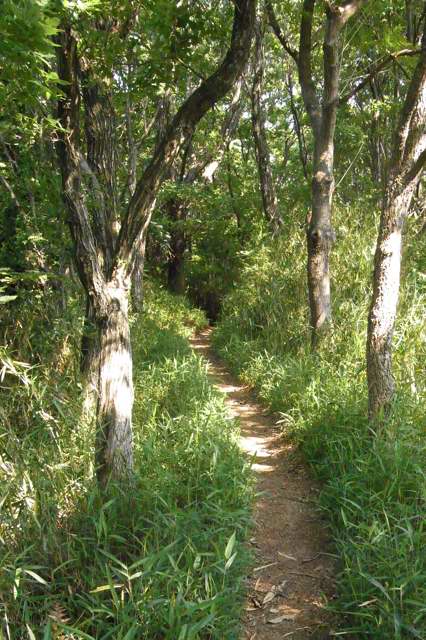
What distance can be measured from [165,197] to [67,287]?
6.47 metres

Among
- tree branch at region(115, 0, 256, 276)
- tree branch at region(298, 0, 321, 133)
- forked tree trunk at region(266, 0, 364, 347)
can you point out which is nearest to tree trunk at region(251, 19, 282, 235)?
tree branch at region(298, 0, 321, 133)

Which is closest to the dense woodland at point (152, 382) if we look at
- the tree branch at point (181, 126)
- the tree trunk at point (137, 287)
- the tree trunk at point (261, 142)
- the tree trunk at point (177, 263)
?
the tree branch at point (181, 126)

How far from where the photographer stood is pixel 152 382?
5.93m

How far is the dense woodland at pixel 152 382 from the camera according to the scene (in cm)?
282

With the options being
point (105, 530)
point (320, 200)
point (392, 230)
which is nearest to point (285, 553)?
point (105, 530)

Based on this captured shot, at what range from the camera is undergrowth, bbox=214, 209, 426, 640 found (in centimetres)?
299

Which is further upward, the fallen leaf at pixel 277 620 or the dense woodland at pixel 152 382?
the dense woodland at pixel 152 382

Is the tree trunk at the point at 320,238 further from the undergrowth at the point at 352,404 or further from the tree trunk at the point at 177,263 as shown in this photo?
the tree trunk at the point at 177,263

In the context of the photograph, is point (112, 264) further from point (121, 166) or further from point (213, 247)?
point (213, 247)

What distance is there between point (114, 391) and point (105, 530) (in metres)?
1.09

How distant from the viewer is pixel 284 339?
752 centimetres

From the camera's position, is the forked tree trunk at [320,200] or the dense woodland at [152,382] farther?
the forked tree trunk at [320,200]

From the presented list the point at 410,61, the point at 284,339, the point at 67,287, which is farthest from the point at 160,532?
the point at 410,61

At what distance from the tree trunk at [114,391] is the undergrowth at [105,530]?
17 cm
